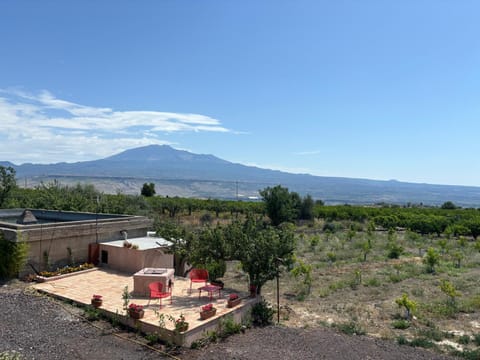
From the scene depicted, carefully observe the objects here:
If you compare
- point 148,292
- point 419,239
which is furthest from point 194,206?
point 148,292

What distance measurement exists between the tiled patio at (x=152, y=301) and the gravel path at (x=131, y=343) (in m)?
0.48

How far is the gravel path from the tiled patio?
0.48m

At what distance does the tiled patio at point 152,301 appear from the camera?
8447mm

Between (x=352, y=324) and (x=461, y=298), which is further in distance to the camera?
(x=461, y=298)

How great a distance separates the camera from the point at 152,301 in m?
10.3

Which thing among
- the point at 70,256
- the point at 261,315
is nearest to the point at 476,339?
the point at 261,315

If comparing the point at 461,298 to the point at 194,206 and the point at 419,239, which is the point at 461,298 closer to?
the point at 419,239

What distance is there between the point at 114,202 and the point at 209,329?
1961 centimetres

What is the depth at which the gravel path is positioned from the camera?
24.9 feet

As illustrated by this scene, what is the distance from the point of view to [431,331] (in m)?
9.77

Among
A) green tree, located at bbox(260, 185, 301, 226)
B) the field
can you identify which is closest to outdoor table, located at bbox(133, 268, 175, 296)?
the field

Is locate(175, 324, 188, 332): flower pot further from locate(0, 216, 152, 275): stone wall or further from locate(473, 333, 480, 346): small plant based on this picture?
locate(473, 333, 480, 346): small plant

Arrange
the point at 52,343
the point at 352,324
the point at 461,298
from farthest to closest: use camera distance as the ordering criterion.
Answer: the point at 461,298
the point at 352,324
the point at 52,343

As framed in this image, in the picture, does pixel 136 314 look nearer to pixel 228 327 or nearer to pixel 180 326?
pixel 180 326
